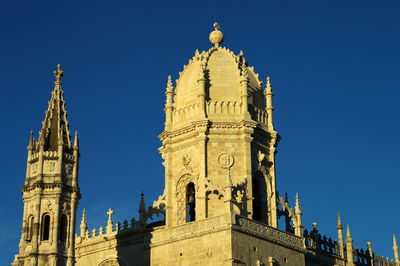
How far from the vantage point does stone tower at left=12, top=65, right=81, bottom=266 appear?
4353 cm

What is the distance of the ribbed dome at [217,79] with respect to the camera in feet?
172

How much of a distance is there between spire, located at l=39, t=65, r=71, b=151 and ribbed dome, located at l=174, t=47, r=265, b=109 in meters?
8.30

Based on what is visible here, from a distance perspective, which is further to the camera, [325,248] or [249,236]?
[325,248]

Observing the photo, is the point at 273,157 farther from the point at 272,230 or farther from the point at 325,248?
the point at 325,248

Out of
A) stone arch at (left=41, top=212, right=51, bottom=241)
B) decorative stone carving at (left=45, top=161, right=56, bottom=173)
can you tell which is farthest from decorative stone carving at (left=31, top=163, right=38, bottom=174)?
stone arch at (left=41, top=212, right=51, bottom=241)

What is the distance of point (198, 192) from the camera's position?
4950cm

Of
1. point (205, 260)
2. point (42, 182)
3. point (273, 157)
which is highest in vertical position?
point (273, 157)

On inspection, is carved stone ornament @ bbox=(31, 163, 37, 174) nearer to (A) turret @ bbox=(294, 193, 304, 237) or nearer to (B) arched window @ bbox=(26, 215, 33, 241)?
(B) arched window @ bbox=(26, 215, 33, 241)

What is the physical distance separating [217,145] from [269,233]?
601cm

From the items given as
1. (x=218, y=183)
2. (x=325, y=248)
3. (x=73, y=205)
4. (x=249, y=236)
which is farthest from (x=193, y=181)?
(x=325, y=248)

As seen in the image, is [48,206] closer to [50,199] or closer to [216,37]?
[50,199]

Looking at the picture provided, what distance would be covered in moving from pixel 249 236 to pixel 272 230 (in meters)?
2.30

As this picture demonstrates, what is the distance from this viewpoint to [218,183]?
49875 millimetres

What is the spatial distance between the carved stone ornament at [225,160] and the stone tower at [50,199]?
29.0ft
